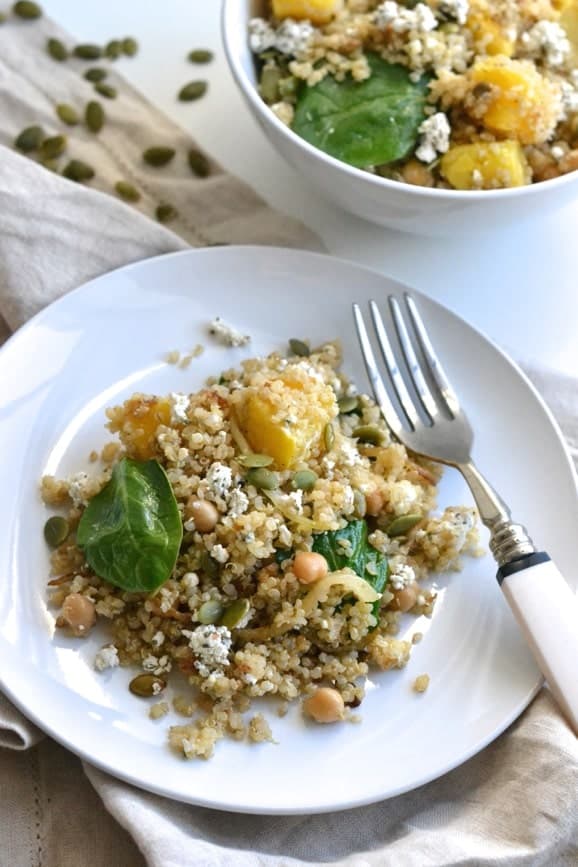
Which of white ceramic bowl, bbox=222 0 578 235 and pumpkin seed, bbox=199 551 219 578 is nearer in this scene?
pumpkin seed, bbox=199 551 219 578

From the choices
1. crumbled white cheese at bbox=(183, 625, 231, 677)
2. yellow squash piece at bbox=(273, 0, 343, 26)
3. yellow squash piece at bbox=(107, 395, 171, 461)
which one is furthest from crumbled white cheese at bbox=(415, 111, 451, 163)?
crumbled white cheese at bbox=(183, 625, 231, 677)

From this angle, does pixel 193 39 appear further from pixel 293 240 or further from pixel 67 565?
pixel 67 565

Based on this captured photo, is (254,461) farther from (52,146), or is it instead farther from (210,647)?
(52,146)

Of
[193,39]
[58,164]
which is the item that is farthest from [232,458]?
[193,39]

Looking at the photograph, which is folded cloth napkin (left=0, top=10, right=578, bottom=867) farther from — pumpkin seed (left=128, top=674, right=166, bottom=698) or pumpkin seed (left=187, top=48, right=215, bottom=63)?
pumpkin seed (left=187, top=48, right=215, bottom=63)

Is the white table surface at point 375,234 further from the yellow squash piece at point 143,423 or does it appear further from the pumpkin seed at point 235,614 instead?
the pumpkin seed at point 235,614

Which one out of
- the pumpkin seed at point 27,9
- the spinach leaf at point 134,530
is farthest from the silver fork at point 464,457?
the pumpkin seed at point 27,9
